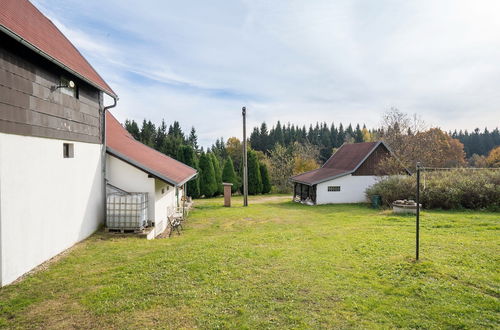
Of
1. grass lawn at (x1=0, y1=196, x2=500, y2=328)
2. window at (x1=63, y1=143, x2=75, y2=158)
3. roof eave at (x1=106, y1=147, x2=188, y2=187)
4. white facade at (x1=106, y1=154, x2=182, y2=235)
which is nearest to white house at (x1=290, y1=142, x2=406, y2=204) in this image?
grass lawn at (x1=0, y1=196, x2=500, y2=328)

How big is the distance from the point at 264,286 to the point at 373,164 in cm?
1986

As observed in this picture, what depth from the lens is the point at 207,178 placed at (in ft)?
99.2

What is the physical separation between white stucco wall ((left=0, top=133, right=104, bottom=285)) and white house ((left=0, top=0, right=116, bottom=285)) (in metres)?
0.02

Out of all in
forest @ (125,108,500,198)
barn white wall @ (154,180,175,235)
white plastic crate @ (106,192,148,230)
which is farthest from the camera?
forest @ (125,108,500,198)

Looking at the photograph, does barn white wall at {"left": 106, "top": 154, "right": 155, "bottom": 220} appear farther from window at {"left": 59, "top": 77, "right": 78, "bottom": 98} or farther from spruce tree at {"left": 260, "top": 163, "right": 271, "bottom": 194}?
spruce tree at {"left": 260, "top": 163, "right": 271, "bottom": 194}

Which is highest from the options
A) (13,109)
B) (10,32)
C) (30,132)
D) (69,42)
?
(69,42)

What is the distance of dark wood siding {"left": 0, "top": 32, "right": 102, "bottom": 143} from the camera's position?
17.7ft

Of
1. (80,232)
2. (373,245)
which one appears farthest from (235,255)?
(80,232)

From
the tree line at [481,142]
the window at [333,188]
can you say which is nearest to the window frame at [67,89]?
the window at [333,188]

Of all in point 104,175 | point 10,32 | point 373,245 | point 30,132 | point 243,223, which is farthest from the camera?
point 243,223

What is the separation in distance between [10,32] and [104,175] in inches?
226

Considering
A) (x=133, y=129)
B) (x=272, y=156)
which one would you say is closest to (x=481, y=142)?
(x=272, y=156)

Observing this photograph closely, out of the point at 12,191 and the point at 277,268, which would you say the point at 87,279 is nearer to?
the point at 12,191

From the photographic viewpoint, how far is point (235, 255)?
7.08 meters
